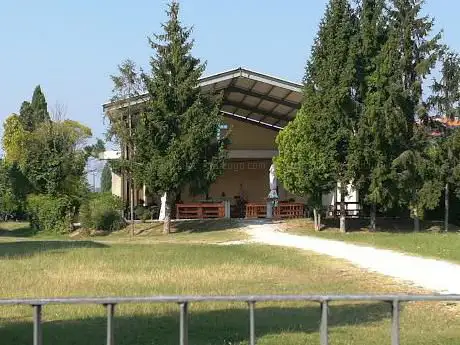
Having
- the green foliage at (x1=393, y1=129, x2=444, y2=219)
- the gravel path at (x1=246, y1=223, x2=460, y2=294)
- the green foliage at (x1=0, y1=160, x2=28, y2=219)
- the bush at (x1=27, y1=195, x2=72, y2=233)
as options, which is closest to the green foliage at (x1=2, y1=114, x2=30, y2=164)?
the green foliage at (x1=0, y1=160, x2=28, y2=219)

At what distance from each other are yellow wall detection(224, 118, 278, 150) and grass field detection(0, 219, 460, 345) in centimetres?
2655

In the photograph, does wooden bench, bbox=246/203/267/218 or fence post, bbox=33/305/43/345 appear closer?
fence post, bbox=33/305/43/345

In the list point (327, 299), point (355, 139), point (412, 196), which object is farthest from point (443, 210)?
point (327, 299)

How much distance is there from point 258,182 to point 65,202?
1707 cm

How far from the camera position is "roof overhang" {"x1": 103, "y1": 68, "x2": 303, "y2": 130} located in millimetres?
38188

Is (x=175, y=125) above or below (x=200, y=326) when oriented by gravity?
above

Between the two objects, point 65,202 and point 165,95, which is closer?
point 165,95

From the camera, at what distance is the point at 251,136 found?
50219mm

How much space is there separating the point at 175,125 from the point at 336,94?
26.5ft

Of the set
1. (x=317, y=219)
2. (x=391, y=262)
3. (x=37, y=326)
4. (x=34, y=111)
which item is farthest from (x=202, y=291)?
(x=34, y=111)

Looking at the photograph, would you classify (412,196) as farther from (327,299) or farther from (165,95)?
(327,299)

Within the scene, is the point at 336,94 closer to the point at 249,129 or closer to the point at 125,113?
the point at 125,113

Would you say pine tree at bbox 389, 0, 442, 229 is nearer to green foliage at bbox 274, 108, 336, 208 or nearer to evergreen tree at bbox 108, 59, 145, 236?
green foliage at bbox 274, 108, 336, 208

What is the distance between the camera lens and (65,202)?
39375mm
